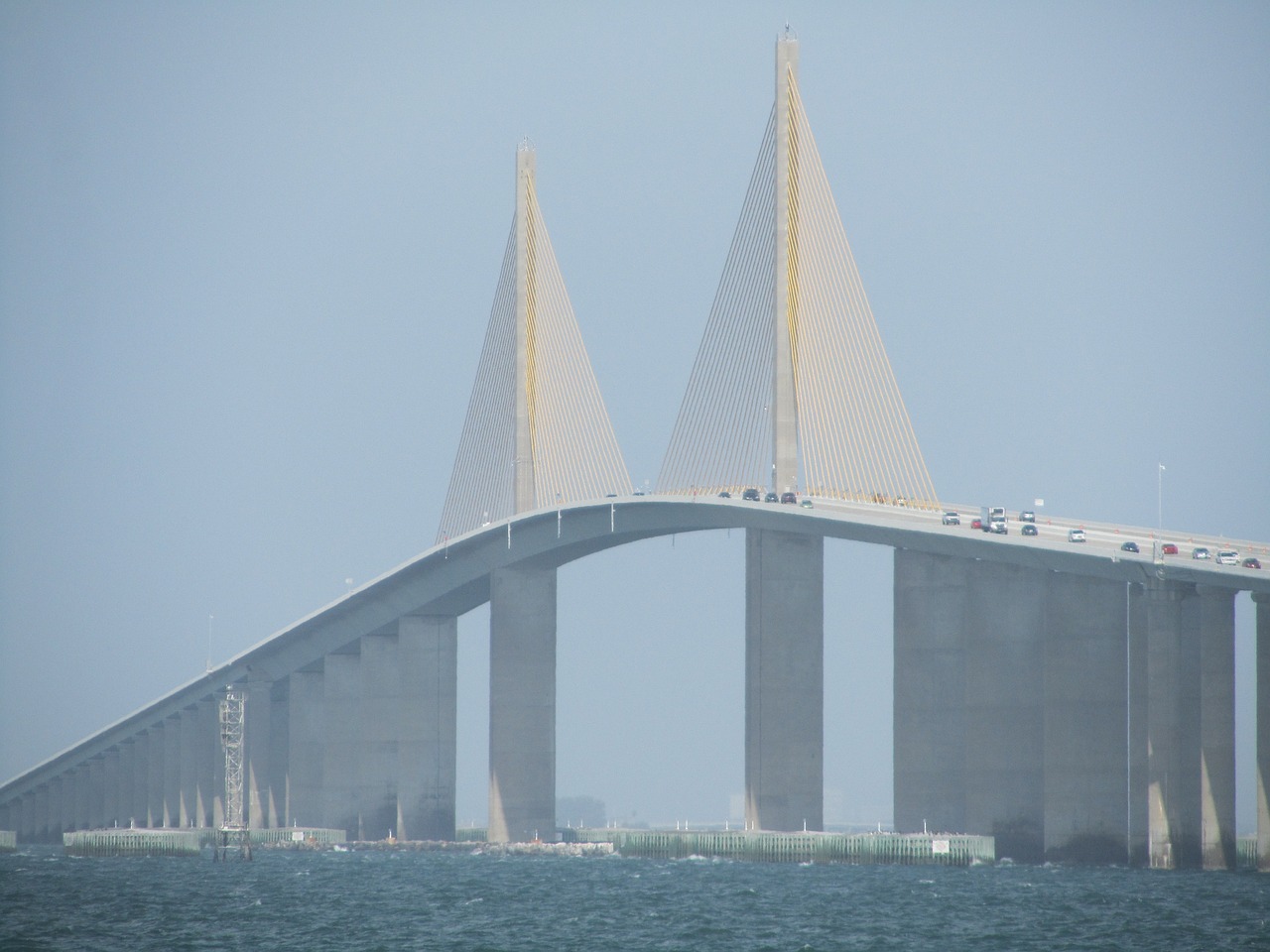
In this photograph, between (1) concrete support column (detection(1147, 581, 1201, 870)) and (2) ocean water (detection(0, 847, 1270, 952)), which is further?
(1) concrete support column (detection(1147, 581, 1201, 870))

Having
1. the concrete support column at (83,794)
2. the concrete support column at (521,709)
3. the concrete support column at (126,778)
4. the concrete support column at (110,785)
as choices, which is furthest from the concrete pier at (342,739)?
the concrete support column at (83,794)

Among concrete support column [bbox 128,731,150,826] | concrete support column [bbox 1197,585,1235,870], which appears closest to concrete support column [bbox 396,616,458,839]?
concrete support column [bbox 128,731,150,826]

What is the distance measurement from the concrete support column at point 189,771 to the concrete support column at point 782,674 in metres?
58.0

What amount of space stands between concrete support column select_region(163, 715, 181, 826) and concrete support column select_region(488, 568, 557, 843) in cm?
4503

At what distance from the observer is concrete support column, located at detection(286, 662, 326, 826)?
396 ft

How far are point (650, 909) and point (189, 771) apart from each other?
79.0 meters

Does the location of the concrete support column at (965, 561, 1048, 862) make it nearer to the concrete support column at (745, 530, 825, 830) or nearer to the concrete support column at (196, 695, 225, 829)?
the concrete support column at (745, 530, 825, 830)

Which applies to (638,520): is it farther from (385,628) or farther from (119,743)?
(119,743)

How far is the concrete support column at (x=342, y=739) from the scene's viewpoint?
374 ft

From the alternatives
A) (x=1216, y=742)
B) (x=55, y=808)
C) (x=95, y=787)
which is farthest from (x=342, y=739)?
(x=1216, y=742)

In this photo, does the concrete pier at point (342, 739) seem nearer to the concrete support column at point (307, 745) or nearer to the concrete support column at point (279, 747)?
the concrete support column at point (307, 745)

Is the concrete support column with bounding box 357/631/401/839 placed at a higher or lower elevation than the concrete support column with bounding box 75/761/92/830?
higher

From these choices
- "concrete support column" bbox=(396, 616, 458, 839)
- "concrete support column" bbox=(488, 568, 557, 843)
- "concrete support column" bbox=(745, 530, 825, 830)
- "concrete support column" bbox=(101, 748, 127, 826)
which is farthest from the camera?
"concrete support column" bbox=(101, 748, 127, 826)

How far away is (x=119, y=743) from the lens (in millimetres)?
146000
